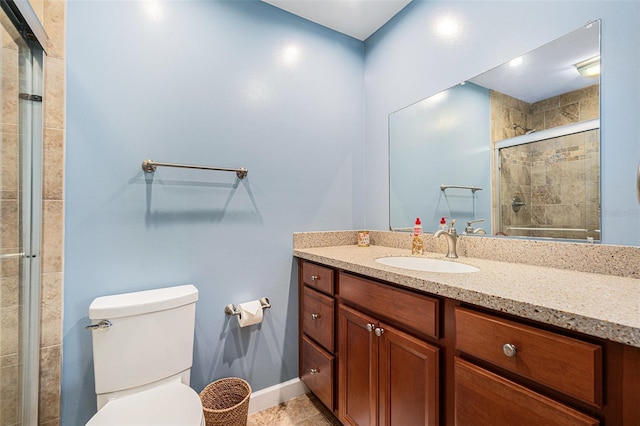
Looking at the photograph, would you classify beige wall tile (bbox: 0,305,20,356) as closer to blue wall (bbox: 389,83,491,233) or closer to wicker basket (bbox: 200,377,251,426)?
wicker basket (bbox: 200,377,251,426)

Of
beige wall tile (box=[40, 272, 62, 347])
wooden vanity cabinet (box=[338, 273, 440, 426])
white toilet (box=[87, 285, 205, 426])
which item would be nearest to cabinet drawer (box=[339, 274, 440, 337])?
wooden vanity cabinet (box=[338, 273, 440, 426])

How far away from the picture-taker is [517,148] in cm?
125

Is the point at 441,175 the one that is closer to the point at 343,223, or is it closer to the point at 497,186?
the point at 497,186

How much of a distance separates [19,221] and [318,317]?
137cm

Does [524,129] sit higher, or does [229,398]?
[524,129]

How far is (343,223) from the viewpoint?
1.98m

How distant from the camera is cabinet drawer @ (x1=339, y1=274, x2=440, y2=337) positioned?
3.00ft

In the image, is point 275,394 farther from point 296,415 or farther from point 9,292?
point 9,292

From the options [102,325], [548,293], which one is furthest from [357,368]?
[102,325]

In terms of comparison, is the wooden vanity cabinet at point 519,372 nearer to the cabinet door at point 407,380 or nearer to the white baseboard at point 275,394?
the cabinet door at point 407,380

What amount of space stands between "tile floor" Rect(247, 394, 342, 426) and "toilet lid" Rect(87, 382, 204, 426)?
609mm

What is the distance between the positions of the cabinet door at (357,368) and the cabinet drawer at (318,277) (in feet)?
0.49

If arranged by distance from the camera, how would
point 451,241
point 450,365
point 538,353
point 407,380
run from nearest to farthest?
point 538,353 → point 450,365 → point 407,380 → point 451,241

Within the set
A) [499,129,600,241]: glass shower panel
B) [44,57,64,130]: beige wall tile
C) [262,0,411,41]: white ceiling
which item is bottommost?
[499,129,600,241]: glass shower panel
